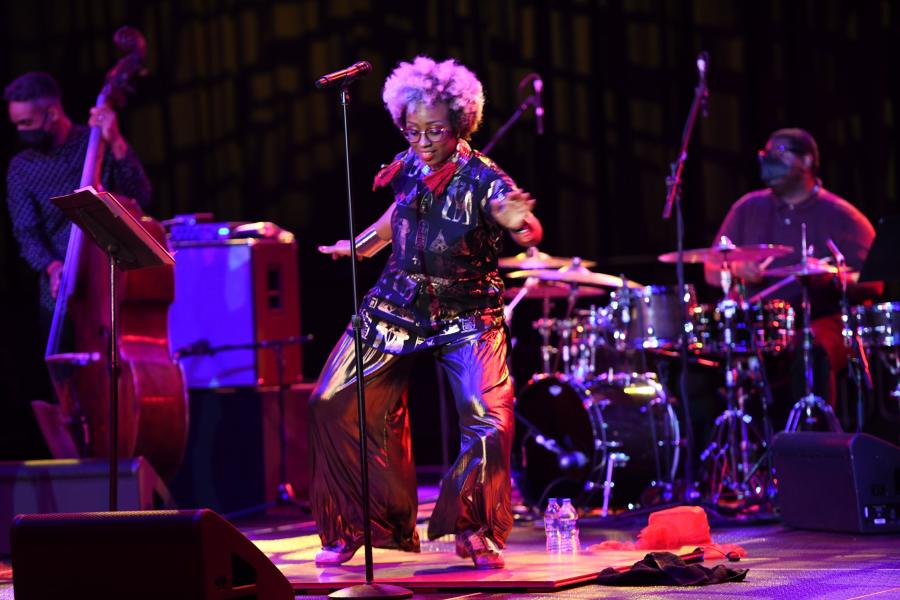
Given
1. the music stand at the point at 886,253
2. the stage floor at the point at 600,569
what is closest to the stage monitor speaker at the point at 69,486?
the stage floor at the point at 600,569

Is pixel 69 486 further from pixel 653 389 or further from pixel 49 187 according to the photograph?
pixel 653 389

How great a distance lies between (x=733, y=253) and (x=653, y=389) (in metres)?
0.82

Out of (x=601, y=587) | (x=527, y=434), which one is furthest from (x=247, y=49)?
(x=601, y=587)

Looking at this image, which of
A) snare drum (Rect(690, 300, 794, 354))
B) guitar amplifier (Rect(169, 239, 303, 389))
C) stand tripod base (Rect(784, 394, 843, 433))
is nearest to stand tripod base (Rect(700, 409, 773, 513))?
stand tripod base (Rect(784, 394, 843, 433))

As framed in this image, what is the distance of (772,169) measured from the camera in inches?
283

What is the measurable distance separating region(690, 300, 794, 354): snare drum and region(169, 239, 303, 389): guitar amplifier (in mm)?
2228

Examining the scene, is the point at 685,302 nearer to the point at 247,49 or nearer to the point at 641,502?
the point at 641,502

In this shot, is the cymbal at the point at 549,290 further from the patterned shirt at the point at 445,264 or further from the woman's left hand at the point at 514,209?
the woman's left hand at the point at 514,209

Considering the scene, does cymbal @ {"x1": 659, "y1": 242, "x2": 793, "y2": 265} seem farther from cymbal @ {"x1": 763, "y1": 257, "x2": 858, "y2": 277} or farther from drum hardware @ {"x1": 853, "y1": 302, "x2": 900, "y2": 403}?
drum hardware @ {"x1": 853, "y1": 302, "x2": 900, "y2": 403}

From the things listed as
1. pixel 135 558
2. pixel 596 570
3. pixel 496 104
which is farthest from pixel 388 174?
pixel 496 104

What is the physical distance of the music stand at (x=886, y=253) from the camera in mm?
5539

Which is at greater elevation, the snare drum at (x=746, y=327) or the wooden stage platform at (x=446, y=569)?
the snare drum at (x=746, y=327)

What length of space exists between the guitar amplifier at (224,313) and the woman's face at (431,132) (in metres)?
2.87

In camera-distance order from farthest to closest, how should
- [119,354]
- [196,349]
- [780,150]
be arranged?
[196,349]
[780,150]
[119,354]
